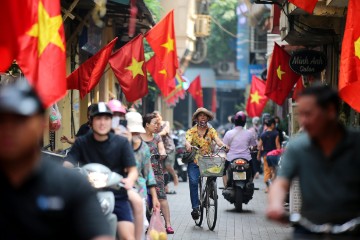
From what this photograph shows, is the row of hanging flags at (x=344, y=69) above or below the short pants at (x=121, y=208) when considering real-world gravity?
above

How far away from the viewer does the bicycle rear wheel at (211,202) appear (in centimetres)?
1434

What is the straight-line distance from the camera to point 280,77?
70.3ft

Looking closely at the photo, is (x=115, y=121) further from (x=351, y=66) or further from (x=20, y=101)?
(x=20, y=101)

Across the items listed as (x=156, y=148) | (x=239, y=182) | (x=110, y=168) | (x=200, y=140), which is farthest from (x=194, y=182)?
(x=110, y=168)

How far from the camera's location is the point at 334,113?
5.79m

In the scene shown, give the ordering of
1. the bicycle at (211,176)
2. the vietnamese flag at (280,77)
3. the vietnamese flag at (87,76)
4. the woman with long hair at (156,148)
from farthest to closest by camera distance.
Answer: the vietnamese flag at (280,77), the vietnamese flag at (87,76), the bicycle at (211,176), the woman with long hair at (156,148)

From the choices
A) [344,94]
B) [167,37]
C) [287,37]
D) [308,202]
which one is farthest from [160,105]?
[308,202]

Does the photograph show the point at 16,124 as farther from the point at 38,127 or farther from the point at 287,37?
the point at 287,37

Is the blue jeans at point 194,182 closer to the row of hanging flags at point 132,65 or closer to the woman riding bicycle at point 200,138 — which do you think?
the woman riding bicycle at point 200,138

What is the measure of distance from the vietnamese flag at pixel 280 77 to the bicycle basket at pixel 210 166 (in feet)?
23.6

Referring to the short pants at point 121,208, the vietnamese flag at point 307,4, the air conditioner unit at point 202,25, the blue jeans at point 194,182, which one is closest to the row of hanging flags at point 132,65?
the blue jeans at point 194,182

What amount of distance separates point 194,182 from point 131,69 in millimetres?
2792

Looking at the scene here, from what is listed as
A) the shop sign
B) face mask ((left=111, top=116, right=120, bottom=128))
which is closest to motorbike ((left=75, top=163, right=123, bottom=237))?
face mask ((left=111, top=116, right=120, bottom=128))

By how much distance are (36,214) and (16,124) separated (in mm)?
401
